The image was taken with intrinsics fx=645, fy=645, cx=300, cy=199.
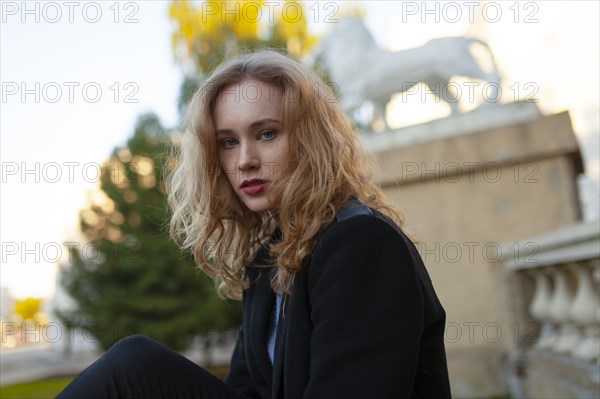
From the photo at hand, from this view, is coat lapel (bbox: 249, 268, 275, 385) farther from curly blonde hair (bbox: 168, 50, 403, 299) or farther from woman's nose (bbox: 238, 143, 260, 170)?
woman's nose (bbox: 238, 143, 260, 170)

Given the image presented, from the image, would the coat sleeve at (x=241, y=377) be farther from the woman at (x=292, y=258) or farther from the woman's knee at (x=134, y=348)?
the woman's knee at (x=134, y=348)

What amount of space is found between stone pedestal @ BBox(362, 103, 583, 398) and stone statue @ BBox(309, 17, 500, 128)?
0.43m

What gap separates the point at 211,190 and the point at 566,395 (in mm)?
2096

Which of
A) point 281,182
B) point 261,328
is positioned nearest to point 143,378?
point 261,328

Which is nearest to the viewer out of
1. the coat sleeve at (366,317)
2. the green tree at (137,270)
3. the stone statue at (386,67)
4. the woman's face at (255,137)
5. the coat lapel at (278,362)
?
the coat sleeve at (366,317)

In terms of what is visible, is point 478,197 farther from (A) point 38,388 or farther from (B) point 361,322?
(A) point 38,388

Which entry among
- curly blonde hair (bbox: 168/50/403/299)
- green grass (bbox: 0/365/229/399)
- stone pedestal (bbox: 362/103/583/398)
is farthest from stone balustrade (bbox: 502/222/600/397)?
green grass (bbox: 0/365/229/399)

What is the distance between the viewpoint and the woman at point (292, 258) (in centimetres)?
131

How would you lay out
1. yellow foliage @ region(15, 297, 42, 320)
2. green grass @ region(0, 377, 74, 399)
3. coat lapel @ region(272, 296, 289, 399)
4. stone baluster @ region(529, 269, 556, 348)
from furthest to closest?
yellow foliage @ region(15, 297, 42, 320), green grass @ region(0, 377, 74, 399), stone baluster @ region(529, 269, 556, 348), coat lapel @ region(272, 296, 289, 399)

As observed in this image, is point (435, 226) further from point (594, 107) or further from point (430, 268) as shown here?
point (594, 107)

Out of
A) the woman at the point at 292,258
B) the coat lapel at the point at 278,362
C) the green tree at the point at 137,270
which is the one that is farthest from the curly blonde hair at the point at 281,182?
the green tree at the point at 137,270

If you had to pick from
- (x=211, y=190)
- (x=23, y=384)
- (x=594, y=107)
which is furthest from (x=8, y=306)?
(x=211, y=190)

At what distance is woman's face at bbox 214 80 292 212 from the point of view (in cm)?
171

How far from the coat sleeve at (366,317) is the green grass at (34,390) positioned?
29.1 feet
